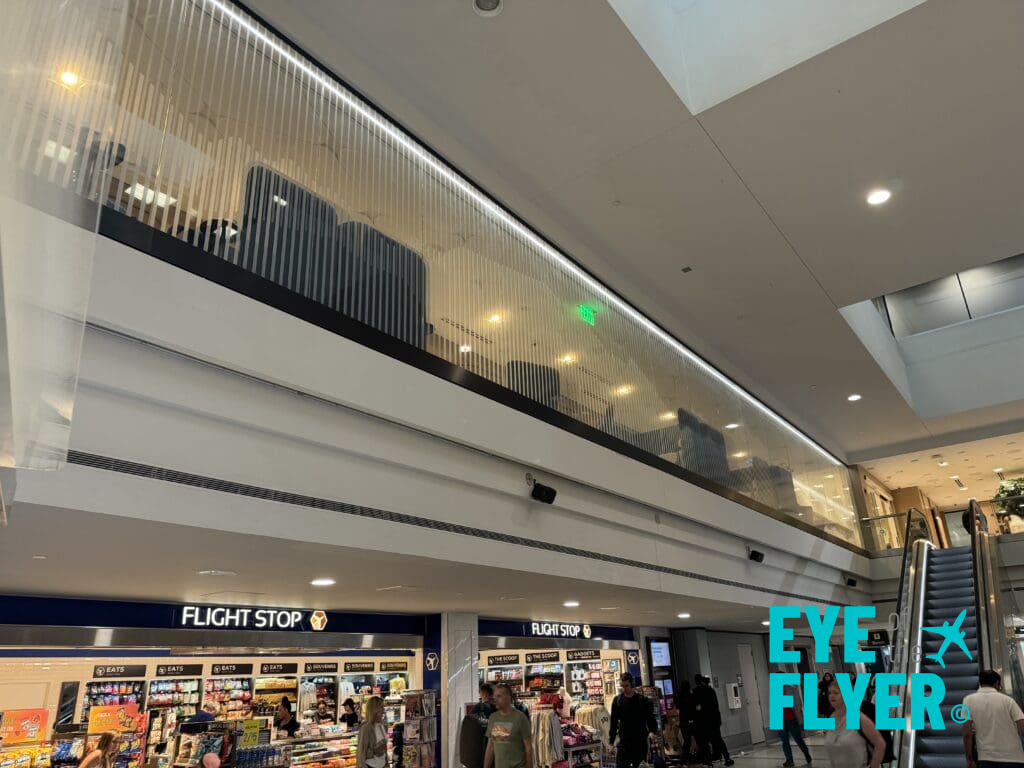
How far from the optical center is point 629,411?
28.1ft

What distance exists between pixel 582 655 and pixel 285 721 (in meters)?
5.88

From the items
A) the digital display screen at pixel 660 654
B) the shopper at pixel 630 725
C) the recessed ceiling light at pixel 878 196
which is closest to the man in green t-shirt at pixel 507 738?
the shopper at pixel 630 725

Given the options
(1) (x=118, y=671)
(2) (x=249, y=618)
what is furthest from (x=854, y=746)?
(1) (x=118, y=671)

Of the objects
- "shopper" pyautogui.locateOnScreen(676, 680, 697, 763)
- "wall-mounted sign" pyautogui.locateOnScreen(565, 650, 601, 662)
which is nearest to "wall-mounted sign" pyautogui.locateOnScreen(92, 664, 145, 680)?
"wall-mounted sign" pyautogui.locateOnScreen(565, 650, 601, 662)

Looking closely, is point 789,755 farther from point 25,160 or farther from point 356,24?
point 25,160

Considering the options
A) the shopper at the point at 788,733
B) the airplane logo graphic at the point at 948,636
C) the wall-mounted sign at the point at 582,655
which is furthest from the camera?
the wall-mounted sign at the point at 582,655

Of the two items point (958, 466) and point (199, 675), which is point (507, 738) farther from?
point (958, 466)

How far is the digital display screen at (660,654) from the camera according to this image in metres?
13.9

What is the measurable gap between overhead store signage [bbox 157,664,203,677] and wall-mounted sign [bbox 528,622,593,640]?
16.4 feet

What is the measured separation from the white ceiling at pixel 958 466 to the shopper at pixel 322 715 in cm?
1454

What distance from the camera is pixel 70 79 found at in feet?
5.04

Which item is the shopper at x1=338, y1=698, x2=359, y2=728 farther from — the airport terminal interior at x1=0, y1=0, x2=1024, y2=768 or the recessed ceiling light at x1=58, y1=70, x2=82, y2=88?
the recessed ceiling light at x1=58, y1=70, x2=82, y2=88

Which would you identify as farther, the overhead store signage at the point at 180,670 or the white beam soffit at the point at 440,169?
the overhead store signage at the point at 180,670

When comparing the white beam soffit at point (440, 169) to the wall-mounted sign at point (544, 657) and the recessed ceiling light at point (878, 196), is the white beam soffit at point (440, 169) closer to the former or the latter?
the recessed ceiling light at point (878, 196)
